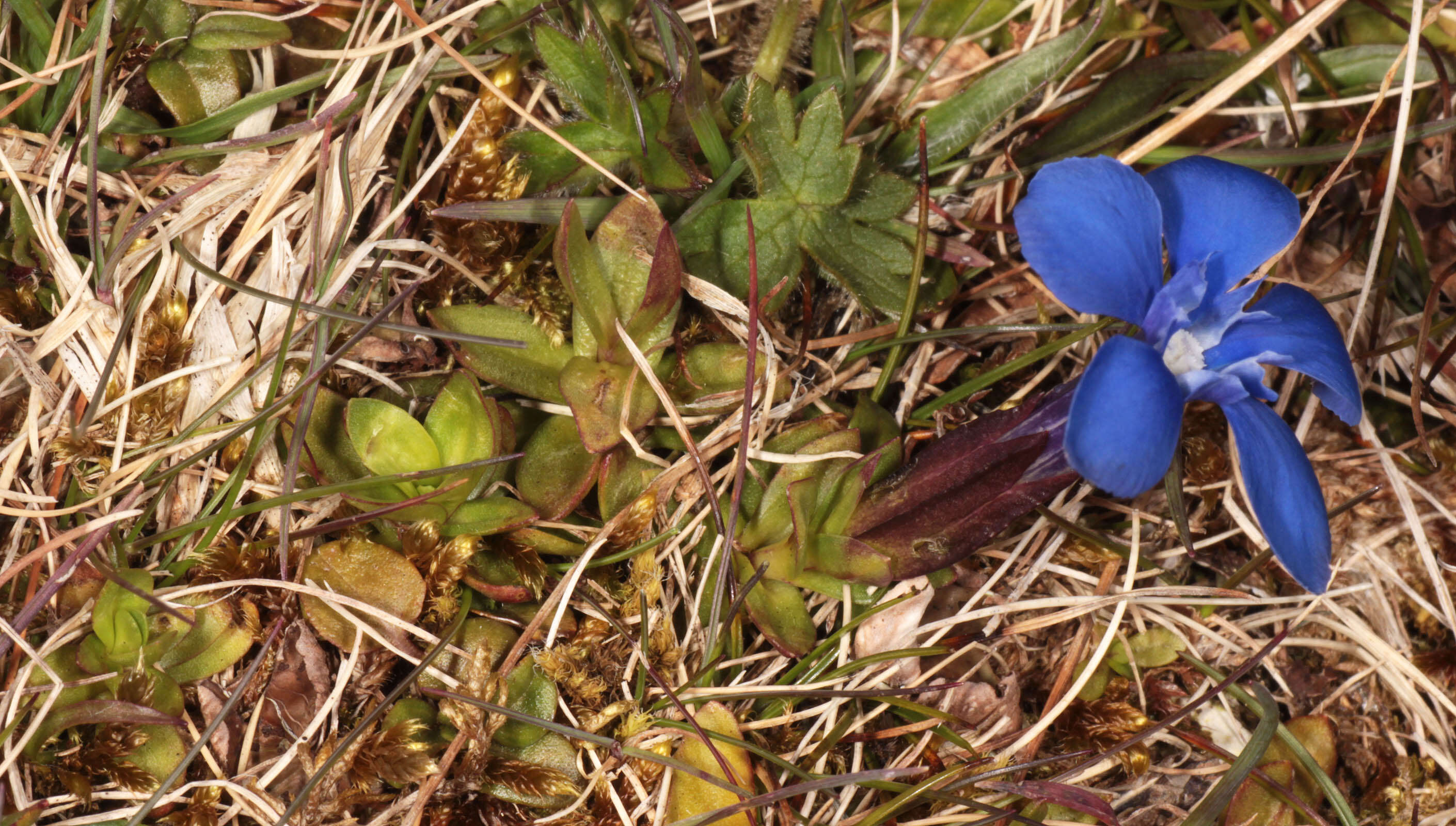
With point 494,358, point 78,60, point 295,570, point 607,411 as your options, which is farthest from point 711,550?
point 78,60

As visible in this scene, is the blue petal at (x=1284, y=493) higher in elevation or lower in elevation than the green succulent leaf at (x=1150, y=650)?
higher

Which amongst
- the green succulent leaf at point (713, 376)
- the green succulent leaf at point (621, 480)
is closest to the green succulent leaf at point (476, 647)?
the green succulent leaf at point (621, 480)

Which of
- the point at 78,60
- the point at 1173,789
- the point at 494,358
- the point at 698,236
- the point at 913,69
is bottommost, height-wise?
the point at 1173,789

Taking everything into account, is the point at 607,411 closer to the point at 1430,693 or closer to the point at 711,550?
the point at 711,550

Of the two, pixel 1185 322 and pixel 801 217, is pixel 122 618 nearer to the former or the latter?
pixel 801 217

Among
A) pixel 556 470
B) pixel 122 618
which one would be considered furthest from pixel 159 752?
pixel 556 470

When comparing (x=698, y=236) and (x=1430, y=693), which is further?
(x=1430, y=693)

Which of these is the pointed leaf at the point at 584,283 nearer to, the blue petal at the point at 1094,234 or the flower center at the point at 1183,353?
the blue petal at the point at 1094,234
